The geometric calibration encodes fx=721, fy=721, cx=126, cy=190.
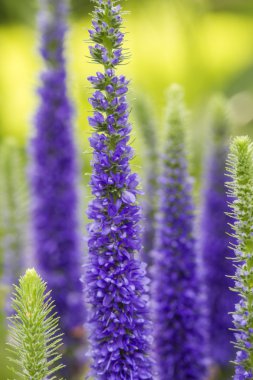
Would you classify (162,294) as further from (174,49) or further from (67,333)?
(174,49)

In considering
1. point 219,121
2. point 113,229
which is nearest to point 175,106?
point 219,121

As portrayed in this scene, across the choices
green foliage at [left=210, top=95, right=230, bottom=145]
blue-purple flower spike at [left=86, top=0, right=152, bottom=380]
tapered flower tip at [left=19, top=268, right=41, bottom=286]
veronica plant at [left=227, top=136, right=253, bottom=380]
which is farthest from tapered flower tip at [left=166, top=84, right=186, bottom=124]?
tapered flower tip at [left=19, top=268, right=41, bottom=286]

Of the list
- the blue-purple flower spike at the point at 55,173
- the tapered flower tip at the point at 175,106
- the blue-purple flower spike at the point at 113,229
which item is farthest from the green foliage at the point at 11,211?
the blue-purple flower spike at the point at 113,229

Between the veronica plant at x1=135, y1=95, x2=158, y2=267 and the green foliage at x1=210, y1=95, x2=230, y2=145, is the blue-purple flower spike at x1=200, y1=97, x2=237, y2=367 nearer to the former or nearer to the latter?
the green foliage at x1=210, y1=95, x2=230, y2=145

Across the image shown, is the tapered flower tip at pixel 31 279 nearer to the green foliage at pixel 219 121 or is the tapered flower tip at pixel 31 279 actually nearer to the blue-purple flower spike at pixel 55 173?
the green foliage at pixel 219 121

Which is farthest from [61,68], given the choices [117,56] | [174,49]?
[174,49]

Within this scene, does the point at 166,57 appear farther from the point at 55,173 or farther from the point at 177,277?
the point at 177,277
